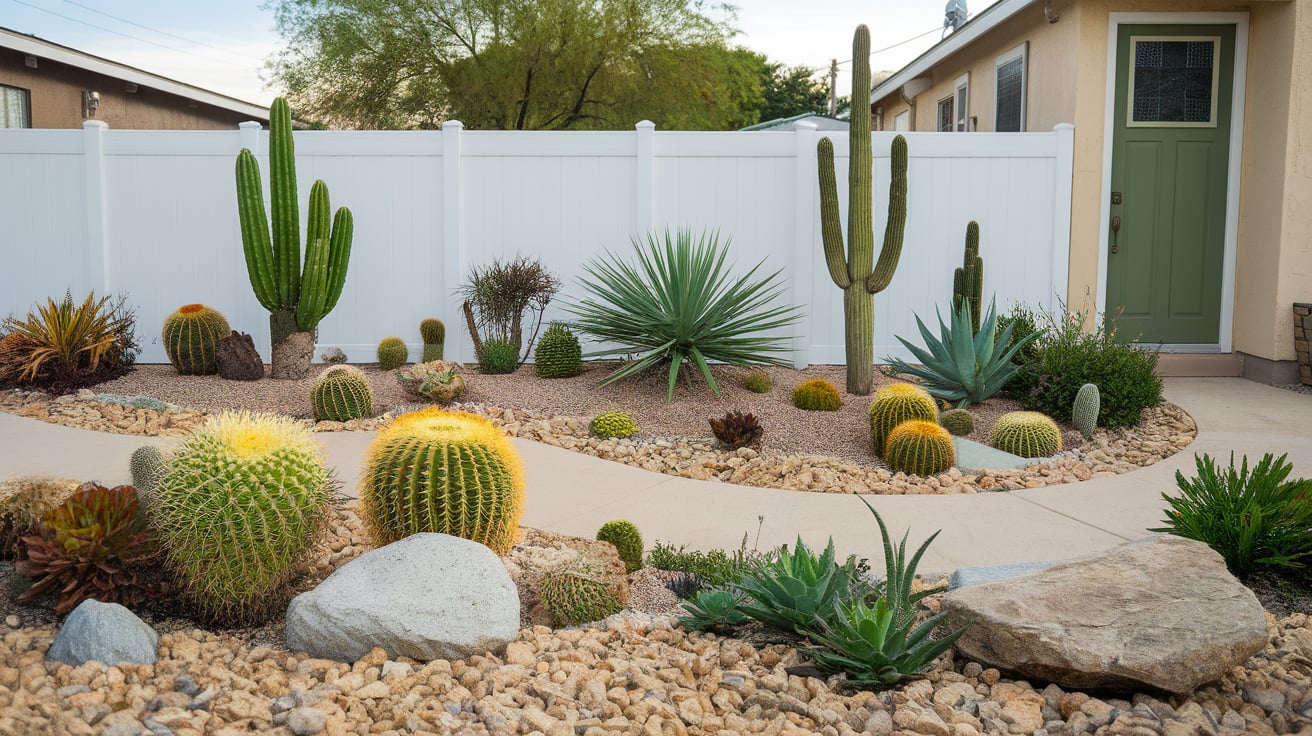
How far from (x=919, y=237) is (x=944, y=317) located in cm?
78

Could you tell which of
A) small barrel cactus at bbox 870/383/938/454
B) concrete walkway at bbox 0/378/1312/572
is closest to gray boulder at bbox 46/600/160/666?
concrete walkway at bbox 0/378/1312/572

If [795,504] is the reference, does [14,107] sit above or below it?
above

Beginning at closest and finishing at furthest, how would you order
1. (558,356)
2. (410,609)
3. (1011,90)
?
(410,609), (558,356), (1011,90)

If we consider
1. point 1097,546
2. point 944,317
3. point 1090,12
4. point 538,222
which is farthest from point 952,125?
point 1097,546

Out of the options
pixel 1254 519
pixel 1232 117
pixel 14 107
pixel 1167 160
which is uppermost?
pixel 14 107

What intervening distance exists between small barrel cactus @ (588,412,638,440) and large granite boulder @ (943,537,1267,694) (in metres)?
3.95

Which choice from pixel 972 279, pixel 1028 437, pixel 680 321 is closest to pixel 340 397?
pixel 680 321

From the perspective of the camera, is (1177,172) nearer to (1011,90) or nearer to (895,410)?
(1011,90)

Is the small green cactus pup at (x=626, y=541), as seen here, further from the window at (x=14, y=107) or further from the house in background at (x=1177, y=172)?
the window at (x=14, y=107)

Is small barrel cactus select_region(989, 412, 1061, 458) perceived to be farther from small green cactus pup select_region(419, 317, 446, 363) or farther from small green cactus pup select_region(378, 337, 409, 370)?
small green cactus pup select_region(378, 337, 409, 370)

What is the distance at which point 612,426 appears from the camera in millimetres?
7332

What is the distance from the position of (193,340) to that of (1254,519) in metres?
8.11

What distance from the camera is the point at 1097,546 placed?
495cm

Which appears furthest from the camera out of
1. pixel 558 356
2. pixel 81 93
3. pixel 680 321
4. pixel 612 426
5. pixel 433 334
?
pixel 81 93
